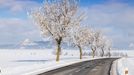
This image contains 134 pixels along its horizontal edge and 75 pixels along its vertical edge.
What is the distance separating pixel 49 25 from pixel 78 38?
A: 30281 mm

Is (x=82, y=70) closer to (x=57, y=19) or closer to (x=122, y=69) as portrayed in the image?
(x=122, y=69)

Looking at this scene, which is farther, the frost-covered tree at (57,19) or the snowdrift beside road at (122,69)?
the frost-covered tree at (57,19)

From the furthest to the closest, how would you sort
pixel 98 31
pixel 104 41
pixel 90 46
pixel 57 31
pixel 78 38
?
pixel 104 41 < pixel 98 31 < pixel 90 46 < pixel 78 38 < pixel 57 31

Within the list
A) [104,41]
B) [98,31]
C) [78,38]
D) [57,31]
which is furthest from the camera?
[104,41]

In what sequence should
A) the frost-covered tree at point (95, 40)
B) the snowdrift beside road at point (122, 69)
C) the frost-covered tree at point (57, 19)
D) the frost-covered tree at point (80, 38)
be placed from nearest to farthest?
1. the snowdrift beside road at point (122, 69)
2. the frost-covered tree at point (57, 19)
3. the frost-covered tree at point (80, 38)
4. the frost-covered tree at point (95, 40)

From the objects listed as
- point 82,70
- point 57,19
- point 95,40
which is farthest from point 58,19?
point 95,40

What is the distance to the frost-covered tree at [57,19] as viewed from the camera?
56281 millimetres

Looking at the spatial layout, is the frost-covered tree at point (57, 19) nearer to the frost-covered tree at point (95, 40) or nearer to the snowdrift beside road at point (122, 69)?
the snowdrift beside road at point (122, 69)

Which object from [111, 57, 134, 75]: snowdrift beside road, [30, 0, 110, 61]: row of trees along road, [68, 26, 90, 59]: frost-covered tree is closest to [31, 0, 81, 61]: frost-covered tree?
[30, 0, 110, 61]: row of trees along road

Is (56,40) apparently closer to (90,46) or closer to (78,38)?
(78,38)

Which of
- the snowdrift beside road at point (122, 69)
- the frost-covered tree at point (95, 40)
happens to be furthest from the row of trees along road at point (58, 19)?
the frost-covered tree at point (95, 40)

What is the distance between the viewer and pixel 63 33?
56.3 m

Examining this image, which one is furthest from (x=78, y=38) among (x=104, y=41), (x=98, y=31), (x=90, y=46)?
(x=104, y=41)

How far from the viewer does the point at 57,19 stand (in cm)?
5672
